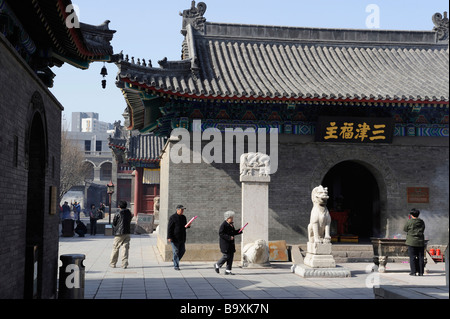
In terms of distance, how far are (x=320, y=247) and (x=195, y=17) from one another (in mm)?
9824

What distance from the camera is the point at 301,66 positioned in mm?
17016

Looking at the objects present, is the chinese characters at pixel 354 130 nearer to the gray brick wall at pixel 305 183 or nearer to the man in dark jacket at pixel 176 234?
the gray brick wall at pixel 305 183

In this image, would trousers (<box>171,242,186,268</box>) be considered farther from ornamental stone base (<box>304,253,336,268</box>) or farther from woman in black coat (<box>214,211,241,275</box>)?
ornamental stone base (<box>304,253,336,268</box>)

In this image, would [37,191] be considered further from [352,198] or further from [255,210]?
[352,198]

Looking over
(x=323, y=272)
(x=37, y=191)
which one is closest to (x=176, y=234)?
(x=323, y=272)

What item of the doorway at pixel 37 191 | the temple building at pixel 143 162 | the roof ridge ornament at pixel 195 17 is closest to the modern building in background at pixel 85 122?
the temple building at pixel 143 162

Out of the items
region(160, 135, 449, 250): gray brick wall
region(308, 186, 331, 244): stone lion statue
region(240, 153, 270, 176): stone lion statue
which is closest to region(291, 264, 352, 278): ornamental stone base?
region(308, 186, 331, 244): stone lion statue

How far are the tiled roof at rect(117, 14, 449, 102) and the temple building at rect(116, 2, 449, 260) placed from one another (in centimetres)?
5

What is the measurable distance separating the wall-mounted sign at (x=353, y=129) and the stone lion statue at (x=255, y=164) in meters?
2.80

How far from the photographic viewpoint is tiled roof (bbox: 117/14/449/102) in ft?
46.3

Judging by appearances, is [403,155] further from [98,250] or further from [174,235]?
[98,250]

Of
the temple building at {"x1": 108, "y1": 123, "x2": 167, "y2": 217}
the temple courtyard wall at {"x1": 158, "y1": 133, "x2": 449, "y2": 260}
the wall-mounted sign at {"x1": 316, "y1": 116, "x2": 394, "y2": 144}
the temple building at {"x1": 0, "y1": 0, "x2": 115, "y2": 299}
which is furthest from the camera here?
the temple building at {"x1": 108, "y1": 123, "x2": 167, "y2": 217}

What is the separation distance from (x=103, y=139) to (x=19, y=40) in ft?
195
